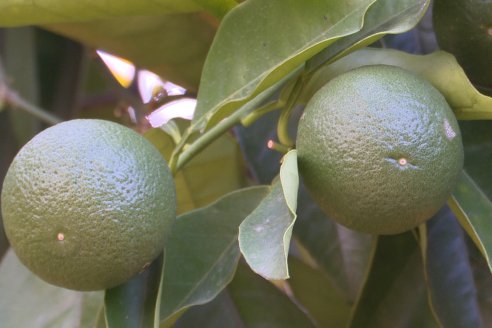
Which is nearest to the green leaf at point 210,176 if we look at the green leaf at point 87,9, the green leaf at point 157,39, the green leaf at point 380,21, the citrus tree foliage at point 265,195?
the citrus tree foliage at point 265,195

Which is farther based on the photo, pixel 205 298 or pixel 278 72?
pixel 205 298

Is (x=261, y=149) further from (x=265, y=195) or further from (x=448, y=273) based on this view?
(x=448, y=273)

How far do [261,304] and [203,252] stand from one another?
18 cm

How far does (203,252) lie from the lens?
3.57ft

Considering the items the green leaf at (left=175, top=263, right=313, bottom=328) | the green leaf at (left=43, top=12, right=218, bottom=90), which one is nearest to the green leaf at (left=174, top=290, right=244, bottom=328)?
the green leaf at (left=175, top=263, right=313, bottom=328)

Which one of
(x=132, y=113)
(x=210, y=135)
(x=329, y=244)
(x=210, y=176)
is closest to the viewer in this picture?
(x=210, y=135)

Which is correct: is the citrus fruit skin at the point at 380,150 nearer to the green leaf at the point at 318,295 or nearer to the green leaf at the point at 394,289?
the green leaf at the point at 394,289

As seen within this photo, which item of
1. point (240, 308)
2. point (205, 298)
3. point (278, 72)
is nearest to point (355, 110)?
point (278, 72)

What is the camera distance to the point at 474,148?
3.49 ft

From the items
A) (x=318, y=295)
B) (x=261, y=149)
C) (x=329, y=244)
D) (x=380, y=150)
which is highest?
(x=380, y=150)

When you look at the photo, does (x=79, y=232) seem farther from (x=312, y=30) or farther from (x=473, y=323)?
(x=473, y=323)

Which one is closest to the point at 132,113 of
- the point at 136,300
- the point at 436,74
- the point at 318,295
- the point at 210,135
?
the point at 318,295

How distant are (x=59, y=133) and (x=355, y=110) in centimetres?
35

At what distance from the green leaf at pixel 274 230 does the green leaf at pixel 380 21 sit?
0.44 ft
